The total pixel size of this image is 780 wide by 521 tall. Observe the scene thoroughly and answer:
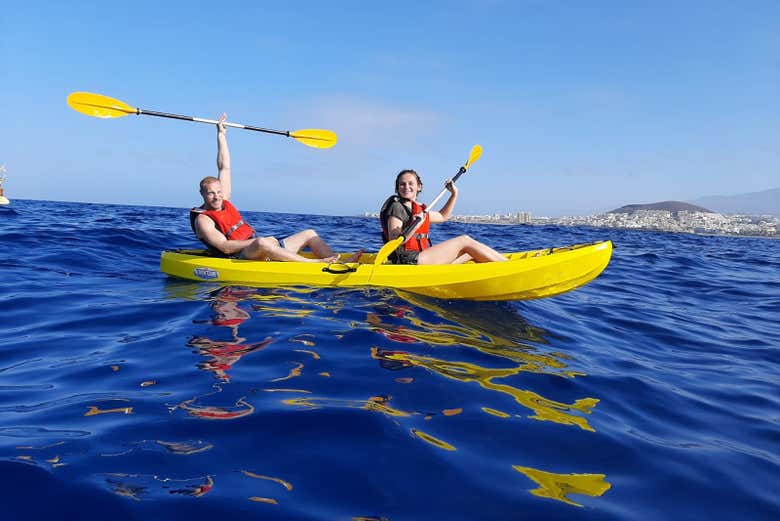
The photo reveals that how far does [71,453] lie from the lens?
6.84 feet

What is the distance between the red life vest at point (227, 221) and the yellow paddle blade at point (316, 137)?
2557mm

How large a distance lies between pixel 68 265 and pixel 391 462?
7.79m

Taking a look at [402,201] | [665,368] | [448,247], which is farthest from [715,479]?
[402,201]

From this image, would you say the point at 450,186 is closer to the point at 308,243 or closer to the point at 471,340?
the point at 308,243

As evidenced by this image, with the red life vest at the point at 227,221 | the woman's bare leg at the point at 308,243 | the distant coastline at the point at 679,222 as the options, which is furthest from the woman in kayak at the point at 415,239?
the distant coastline at the point at 679,222

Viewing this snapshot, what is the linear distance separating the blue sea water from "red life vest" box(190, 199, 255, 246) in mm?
1260

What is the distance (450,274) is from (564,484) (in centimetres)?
336

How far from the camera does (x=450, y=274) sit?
17.4 feet

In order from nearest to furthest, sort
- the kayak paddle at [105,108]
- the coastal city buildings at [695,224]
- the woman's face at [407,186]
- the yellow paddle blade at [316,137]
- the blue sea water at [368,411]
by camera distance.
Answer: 1. the blue sea water at [368,411]
2. the woman's face at [407,186]
3. the kayak paddle at [105,108]
4. the yellow paddle blade at [316,137]
5. the coastal city buildings at [695,224]

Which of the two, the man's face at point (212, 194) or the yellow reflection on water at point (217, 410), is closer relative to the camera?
the yellow reflection on water at point (217, 410)

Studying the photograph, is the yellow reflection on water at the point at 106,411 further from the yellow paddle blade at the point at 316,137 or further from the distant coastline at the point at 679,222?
the distant coastline at the point at 679,222

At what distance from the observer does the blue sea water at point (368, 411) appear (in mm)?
1856

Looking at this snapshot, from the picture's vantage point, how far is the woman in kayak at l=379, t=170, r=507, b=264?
5648 mm

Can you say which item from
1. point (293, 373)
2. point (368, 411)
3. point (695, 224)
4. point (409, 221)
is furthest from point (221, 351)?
point (695, 224)
